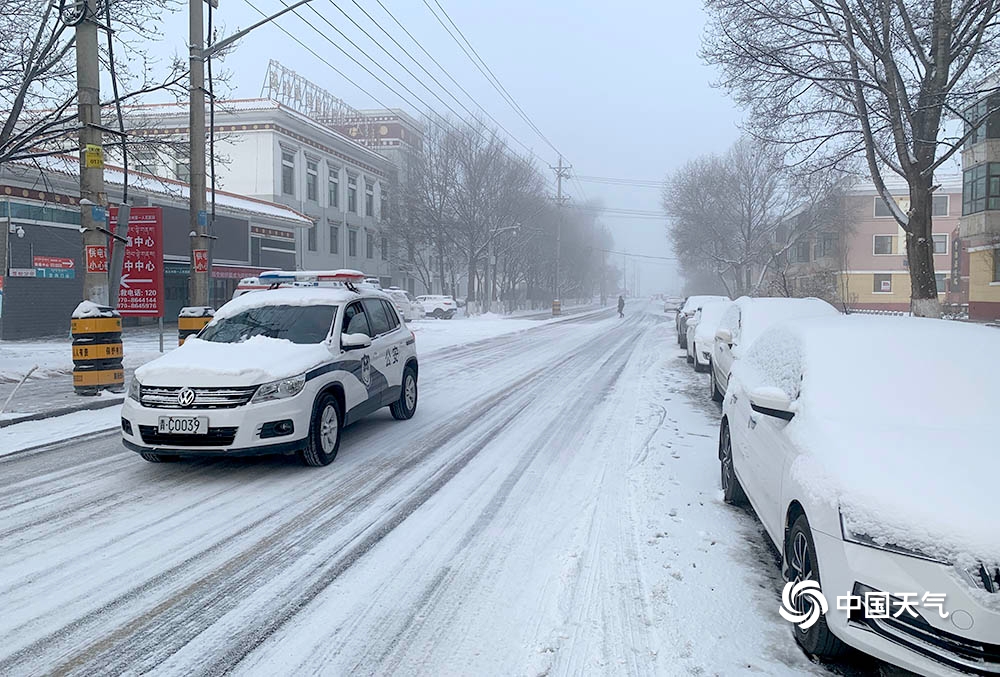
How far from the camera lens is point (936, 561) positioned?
2.84 meters

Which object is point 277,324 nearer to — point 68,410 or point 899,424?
point 68,410

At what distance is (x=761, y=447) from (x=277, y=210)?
3551 cm

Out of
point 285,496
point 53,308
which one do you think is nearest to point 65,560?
point 285,496

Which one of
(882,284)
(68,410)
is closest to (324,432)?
(68,410)

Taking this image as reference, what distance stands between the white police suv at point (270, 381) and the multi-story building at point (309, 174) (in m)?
27.3

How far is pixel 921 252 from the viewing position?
16.2 meters

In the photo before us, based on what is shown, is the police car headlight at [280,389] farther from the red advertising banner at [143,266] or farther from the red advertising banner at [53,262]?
the red advertising banner at [53,262]

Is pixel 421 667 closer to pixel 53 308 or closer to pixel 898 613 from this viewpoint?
pixel 898 613

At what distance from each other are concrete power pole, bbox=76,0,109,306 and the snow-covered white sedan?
1012cm

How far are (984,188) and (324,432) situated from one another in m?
36.1

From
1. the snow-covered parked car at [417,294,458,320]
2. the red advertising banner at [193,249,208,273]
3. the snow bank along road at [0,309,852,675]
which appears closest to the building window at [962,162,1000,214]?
the snow-covered parked car at [417,294,458,320]

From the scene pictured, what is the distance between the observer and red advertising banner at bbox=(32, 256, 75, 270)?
71.2ft

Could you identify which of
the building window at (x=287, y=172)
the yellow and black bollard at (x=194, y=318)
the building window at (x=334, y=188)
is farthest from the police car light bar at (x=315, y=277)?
the building window at (x=334, y=188)

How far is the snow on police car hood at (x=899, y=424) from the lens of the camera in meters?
2.96
